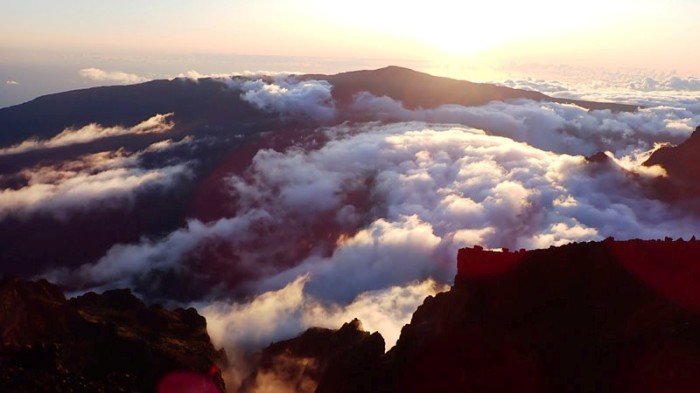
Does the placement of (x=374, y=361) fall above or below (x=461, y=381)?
below

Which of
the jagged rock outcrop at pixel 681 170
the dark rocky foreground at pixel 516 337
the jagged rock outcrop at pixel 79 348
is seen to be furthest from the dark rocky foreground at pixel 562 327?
the jagged rock outcrop at pixel 681 170

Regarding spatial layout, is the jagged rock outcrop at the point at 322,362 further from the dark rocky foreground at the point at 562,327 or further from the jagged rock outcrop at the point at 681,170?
the jagged rock outcrop at the point at 681,170

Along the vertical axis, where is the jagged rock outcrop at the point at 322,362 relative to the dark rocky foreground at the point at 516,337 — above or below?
below

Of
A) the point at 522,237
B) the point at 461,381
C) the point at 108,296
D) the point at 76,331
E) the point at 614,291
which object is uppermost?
the point at 614,291

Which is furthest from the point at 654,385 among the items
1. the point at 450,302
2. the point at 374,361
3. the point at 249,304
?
the point at 249,304

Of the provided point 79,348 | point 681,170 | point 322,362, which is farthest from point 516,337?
point 681,170

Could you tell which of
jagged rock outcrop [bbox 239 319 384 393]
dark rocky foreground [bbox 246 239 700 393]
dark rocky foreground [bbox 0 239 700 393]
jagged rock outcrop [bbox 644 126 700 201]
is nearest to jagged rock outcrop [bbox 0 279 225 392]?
dark rocky foreground [bbox 0 239 700 393]

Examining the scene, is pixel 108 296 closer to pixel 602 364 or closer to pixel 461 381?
pixel 461 381
